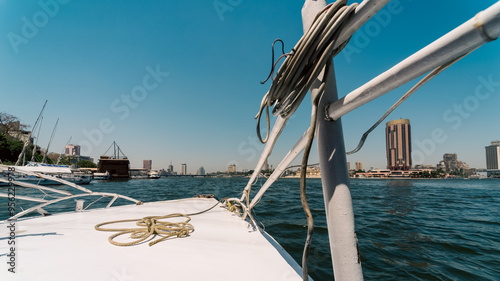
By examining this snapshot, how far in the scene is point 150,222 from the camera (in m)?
2.43

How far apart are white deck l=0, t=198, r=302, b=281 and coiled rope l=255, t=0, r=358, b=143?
1.23 meters

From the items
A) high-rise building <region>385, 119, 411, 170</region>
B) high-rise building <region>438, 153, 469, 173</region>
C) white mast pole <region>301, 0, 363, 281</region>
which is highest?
high-rise building <region>385, 119, 411, 170</region>

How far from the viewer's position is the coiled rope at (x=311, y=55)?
2.53ft

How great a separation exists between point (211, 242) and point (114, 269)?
832mm

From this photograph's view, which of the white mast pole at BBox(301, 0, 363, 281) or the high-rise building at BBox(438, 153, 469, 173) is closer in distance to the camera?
the white mast pole at BBox(301, 0, 363, 281)

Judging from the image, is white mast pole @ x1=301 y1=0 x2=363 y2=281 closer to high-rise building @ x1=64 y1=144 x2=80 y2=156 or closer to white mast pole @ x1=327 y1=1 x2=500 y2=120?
white mast pole @ x1=327 y1=1 x2=500 y2=120

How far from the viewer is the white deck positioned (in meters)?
1.36

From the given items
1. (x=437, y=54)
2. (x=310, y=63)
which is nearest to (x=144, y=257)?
(x=310, y=63)

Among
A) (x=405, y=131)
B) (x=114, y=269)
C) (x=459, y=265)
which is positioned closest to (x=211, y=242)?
(x=114, y=269)

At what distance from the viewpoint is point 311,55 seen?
85 centimetres

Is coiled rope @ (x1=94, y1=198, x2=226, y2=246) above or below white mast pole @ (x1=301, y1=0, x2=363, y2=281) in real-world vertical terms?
below
